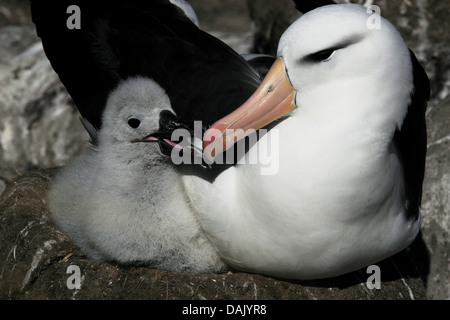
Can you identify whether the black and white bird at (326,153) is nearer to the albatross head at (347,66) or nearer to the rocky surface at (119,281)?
the albatross head at (347,66)

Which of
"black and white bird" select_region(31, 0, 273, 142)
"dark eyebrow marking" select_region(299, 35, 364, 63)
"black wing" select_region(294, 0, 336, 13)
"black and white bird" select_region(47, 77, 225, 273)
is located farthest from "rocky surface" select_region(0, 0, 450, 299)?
"black wing" select_region(294, 0, 336, 13)

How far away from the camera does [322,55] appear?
11.1 ft

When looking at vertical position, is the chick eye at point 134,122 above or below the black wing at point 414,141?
below

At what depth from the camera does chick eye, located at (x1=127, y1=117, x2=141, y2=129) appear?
4.11 meters

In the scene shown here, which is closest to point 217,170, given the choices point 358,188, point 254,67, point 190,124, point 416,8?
point 190,124

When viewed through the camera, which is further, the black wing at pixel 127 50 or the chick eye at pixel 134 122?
the black wing at pixel 127 50

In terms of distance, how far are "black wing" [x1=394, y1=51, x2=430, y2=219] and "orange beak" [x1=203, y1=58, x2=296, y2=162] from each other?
609mm

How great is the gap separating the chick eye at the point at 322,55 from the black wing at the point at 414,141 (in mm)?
523

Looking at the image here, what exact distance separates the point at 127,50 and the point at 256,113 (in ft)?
4.28

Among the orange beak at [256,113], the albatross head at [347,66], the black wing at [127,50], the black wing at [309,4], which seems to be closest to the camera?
the albatross head at [347,66]

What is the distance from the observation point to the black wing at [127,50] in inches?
170

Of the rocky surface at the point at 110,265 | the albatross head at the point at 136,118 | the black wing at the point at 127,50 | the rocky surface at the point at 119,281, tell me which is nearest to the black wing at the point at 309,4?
the black wing at the point at 127,50

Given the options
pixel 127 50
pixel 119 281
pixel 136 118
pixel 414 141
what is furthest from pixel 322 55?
pixel 119 281

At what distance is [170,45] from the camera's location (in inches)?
177
